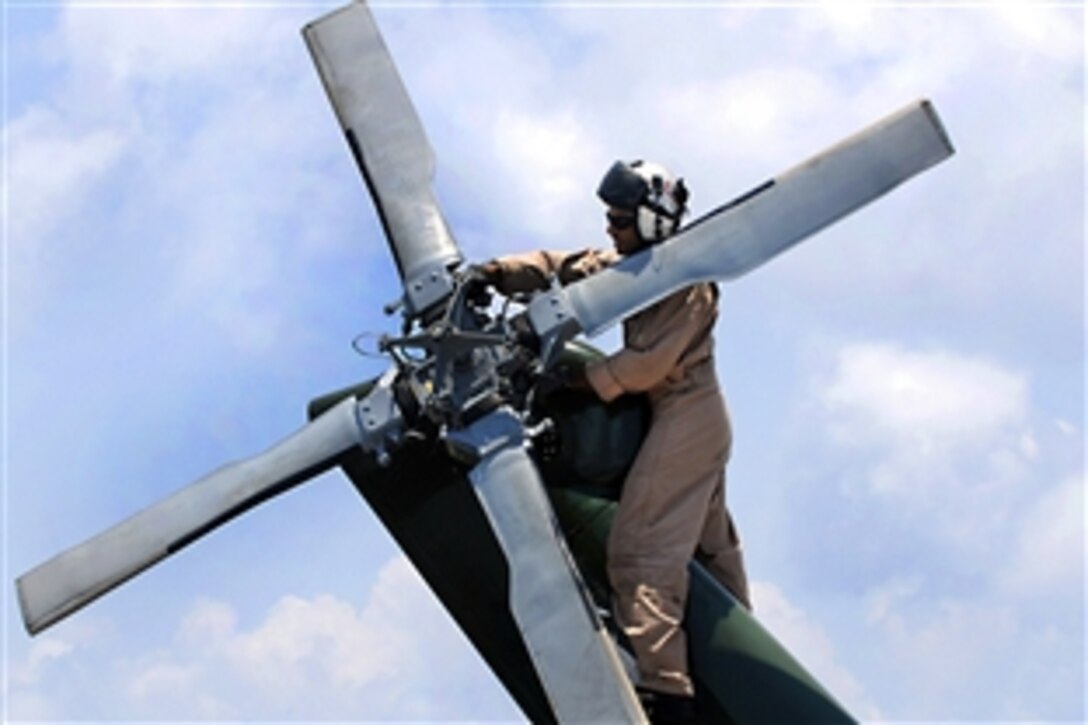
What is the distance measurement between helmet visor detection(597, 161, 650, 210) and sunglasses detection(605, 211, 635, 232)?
57mm

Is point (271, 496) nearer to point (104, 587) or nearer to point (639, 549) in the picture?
point (104, 587)

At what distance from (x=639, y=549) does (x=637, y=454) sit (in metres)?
0.67

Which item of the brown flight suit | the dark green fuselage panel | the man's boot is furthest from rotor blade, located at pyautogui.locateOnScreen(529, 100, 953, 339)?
the man's boot

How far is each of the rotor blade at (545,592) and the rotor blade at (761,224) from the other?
0.78 metres

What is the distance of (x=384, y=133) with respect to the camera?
12.5m

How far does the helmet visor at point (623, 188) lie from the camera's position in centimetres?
1163

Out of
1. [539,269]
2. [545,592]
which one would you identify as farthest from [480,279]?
[545,592]

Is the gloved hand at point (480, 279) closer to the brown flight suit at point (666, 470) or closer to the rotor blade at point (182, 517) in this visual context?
the brown flight suit at point (666, 470)

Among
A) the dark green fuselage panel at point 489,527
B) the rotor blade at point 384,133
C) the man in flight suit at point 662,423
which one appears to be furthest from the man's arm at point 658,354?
the rotor blade at point 384,133

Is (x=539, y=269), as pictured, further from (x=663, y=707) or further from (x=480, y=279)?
(x=663, y=707)

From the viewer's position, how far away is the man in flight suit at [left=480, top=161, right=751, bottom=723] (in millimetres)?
11367

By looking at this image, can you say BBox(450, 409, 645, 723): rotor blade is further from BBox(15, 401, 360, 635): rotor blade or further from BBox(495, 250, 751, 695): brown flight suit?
BBox(15, 401, 360, 635): rotor blade

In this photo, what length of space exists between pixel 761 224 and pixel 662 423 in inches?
54.7

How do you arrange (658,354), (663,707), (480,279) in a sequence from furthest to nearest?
(480,279) < (658,354) < (663,707)
